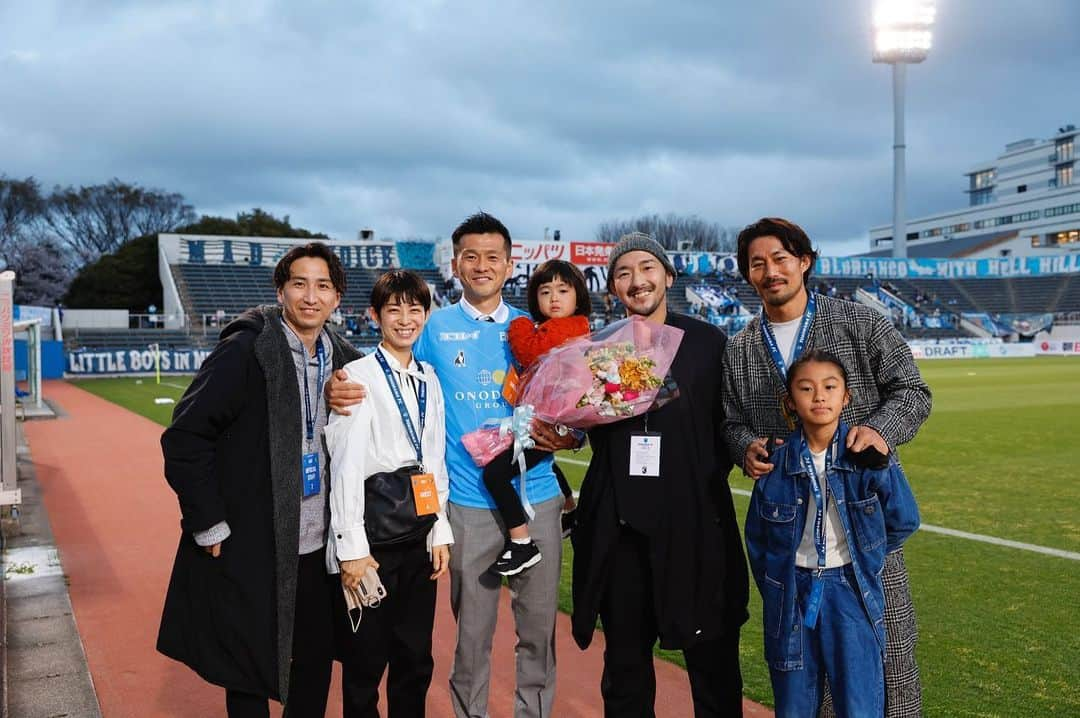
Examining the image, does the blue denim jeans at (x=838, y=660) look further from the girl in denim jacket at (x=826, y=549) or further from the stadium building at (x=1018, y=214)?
the stadium building at (x=1018, y=214)

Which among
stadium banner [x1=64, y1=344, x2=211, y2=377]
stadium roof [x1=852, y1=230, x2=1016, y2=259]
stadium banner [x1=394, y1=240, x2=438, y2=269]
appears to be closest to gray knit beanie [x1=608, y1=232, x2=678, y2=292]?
stadium banner [x1=64, y1=344, x2=211, y2=377]

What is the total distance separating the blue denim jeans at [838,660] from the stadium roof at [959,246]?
296 feet

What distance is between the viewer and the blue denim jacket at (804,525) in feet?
8.64

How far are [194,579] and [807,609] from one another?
2135 mm

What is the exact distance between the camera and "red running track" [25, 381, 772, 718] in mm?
3947

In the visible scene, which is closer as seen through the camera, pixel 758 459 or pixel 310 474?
pixel 758 459

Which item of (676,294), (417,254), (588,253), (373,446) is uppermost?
(417,254)

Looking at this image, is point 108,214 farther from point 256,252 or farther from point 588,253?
point 588,253

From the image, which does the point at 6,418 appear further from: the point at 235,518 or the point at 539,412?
the point at 539,412

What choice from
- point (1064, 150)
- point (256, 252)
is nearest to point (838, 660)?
point (256, 252)

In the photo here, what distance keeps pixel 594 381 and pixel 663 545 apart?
66cm

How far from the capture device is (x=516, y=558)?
3037 mm

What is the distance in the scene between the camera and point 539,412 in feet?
9.62

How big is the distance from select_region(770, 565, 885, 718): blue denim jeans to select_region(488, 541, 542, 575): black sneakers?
3.13 ft
